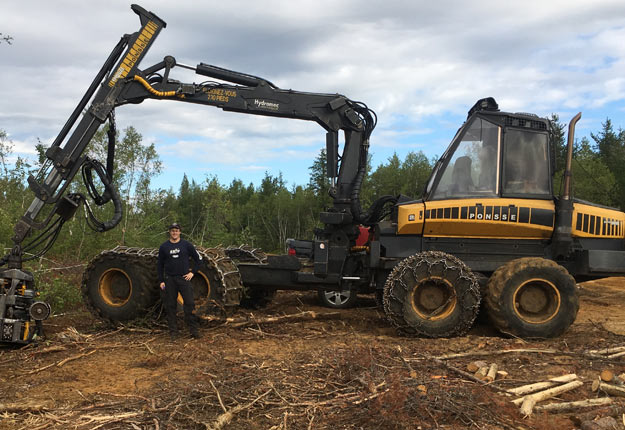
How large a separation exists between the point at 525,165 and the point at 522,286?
1.72 m

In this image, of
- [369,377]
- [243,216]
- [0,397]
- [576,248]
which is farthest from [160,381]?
[243,216]

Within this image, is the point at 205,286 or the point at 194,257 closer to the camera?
the point at 194,257

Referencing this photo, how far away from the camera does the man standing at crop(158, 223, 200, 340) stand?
8031 mm

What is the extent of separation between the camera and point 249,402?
4898mm

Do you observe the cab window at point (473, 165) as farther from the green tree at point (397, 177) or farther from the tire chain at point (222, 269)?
the green tree at point (397, 177)

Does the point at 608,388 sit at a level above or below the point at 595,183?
below

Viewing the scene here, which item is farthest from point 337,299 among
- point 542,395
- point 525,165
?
point 542,395

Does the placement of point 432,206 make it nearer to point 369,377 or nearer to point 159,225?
point 369,377

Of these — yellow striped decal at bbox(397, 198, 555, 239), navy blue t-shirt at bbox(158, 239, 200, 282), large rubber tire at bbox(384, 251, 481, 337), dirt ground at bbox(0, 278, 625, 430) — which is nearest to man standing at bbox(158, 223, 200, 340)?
navy blue t-shirt at bbox(158, 239, 200, 282)

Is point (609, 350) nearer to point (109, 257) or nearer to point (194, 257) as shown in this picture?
point (194, 257)

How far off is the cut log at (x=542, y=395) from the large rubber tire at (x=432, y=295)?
249 cm

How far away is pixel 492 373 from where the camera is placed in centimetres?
568

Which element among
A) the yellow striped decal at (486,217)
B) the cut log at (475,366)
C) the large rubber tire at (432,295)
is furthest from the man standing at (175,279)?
the cut log at (475,366)

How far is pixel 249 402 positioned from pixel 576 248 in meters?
5.64
